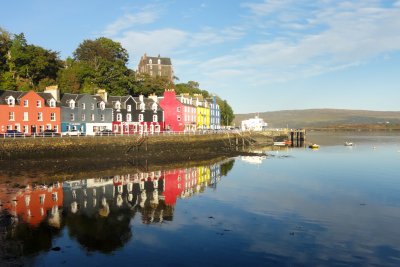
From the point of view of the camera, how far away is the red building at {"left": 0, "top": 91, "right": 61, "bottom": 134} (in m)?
46.8

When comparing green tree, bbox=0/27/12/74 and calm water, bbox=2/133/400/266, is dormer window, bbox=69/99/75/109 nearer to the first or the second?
green tree, bbox=0/27/12/74

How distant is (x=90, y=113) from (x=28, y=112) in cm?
953

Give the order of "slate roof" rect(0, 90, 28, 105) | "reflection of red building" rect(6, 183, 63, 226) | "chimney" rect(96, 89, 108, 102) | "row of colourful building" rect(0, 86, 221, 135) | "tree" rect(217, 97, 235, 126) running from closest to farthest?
1. "reflection of red building" rect(6, 183, 63, 226)
2. "slate roof" rect(0, 90, 28, 105)
3. "row of colourful building" rect(0, 86, 221, 135)
4. "chimney" rect(96, 89, 108, 102)
5. "tree" rect(217, 97, 235, 126)

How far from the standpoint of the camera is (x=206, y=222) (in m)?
19.0

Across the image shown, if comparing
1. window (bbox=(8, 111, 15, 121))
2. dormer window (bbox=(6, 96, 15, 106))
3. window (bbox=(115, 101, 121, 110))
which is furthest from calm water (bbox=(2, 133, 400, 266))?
window (bbox=(115, 101, 121, 110))

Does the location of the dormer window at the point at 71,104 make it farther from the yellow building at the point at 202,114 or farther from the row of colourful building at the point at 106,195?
the yellow building at the point at 202,114

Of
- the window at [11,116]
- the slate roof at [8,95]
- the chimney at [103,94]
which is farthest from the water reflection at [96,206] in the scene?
→ the chimney at [103,94]

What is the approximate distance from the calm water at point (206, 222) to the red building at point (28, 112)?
22633mm

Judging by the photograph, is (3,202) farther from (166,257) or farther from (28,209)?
(166,257)

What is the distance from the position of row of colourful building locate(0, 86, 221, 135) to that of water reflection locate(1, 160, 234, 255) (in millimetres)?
21639

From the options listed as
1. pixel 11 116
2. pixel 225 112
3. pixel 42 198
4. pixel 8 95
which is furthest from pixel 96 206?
pixel 225 112

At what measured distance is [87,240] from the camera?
15977 mm

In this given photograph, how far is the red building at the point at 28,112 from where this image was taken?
154 ft

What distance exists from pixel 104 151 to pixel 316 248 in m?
34.9
